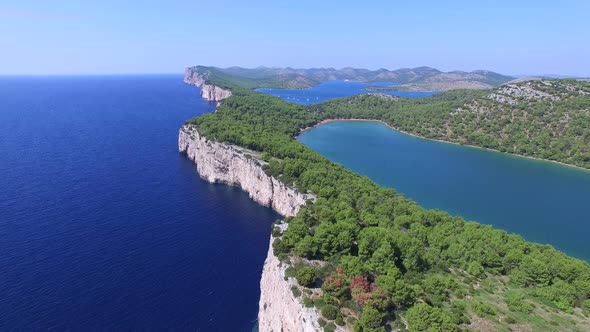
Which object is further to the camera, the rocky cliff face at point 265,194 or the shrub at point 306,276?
the shrub at point 306,276

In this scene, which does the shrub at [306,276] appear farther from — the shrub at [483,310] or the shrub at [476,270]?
the shrub at [476,270]

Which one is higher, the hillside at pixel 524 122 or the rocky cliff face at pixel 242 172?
the hillside at pixel 524 122

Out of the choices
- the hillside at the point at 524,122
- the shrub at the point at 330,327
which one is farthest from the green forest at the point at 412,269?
the hillside at the point at 524,122

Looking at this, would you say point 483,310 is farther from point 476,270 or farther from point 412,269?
point 476,270

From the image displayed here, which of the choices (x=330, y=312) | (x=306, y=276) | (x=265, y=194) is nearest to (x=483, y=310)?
(x=330, y=312)

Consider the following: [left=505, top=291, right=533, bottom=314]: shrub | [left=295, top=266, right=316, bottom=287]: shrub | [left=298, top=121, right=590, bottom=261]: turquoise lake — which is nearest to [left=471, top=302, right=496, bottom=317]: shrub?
[left=505, top=291, right=533, bottom=314]: shrub

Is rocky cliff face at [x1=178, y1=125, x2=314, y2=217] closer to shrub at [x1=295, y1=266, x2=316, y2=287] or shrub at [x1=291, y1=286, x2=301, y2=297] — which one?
shrub at [x1=295, y1=266, x2=316, y2=287]

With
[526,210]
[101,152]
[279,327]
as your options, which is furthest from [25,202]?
[526,210]
